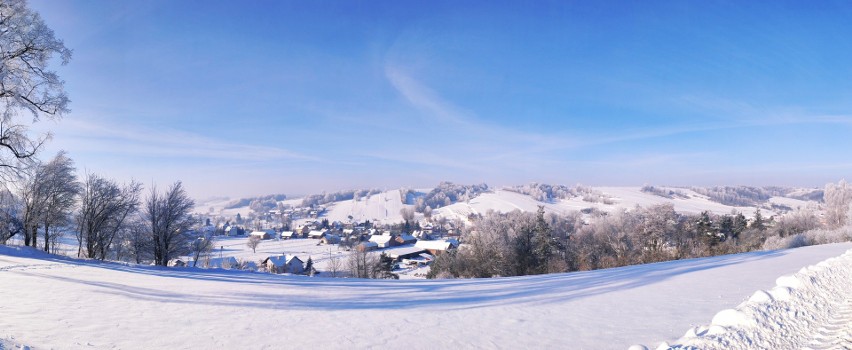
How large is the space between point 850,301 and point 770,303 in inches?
78.9

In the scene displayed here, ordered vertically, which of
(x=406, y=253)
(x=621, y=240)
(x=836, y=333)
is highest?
(x=836, y=333)

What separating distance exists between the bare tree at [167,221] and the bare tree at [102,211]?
8.54ft

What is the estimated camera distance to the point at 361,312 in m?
7.16

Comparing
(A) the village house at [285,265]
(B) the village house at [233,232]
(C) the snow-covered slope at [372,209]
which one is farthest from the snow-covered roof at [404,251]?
(B) the village house at [233,232]

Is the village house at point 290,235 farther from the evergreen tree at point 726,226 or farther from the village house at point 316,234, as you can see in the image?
the evergreen tree at point 726,226

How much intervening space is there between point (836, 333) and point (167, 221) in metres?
31.1

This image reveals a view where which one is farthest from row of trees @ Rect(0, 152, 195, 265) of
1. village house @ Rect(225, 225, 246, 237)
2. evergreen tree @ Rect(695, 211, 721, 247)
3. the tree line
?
village house @ Rect(225, 225, 246, 237)

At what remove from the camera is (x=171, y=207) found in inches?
1019

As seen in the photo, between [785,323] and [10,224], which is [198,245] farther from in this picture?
[785,323]

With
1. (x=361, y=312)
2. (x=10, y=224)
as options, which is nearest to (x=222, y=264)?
(x=10, y=224)

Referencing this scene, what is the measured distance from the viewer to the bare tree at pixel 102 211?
25750mm

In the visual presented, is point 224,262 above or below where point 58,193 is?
below

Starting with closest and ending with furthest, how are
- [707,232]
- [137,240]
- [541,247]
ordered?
[137,240], [541,247], [707,232]

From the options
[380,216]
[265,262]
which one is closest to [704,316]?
[265,262]
